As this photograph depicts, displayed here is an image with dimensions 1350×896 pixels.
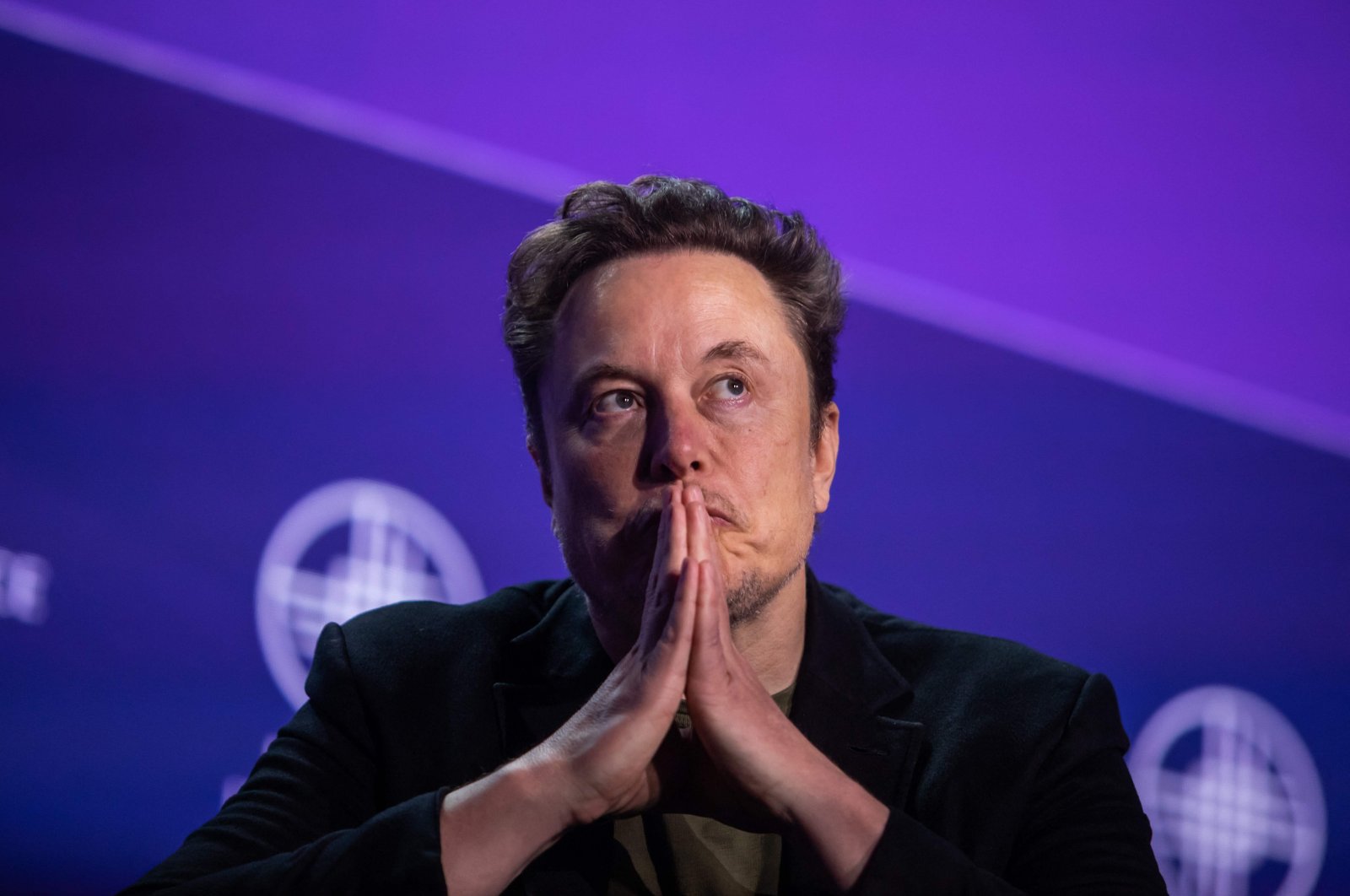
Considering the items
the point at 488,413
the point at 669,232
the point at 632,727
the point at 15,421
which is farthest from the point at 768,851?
the point at 15,421

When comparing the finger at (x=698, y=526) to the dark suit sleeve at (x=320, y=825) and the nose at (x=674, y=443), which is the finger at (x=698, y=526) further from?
the dark suit sleeve at (x=320, y=825)

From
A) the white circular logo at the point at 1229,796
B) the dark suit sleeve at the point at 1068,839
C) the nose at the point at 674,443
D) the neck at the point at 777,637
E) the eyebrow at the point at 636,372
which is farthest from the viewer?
the white circular logo at the point at 1229,796

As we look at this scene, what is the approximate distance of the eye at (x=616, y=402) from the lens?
2.07 meters

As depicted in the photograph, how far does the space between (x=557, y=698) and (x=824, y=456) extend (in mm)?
682

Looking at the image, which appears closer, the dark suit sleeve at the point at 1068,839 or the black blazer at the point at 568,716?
the dark suit sleeve at the point at 1068,839

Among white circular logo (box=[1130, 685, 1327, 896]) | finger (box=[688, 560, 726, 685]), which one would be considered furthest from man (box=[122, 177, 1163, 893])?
white circular logo (box=[1130, 685, 1327, 896])

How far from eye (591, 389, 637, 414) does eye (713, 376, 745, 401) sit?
14 cm

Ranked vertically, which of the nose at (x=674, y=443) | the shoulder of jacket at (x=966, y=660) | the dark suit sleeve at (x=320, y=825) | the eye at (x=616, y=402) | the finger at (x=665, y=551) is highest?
the eye at (x=616, y=402)

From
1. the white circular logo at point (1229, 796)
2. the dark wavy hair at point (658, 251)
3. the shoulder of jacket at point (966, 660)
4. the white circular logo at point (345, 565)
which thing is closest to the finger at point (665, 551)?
the dark wavy hair at point (658, 251)

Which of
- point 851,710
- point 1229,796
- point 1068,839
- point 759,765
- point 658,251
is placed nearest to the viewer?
point 759,765

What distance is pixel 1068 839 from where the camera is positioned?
1892 millimetres

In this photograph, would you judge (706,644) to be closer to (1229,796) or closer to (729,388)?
(729,388)

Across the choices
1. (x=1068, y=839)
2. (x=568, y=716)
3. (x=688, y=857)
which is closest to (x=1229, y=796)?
(x=1068, y=839)

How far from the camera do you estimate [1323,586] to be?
2984 mm
